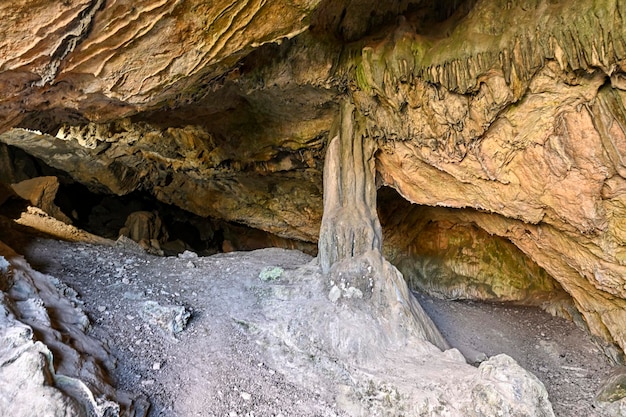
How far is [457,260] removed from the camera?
33.0 feet

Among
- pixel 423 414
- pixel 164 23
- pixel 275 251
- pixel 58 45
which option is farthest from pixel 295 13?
pixel 275 251

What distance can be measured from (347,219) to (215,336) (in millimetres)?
2949

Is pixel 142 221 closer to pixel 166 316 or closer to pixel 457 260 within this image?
pixel 457 260

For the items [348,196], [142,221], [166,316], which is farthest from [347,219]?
[142,221]

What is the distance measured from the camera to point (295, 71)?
23.2 feet

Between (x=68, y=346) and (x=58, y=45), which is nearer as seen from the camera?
(x=68, y=346)

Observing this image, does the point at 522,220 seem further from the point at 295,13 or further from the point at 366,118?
the point at 295,13

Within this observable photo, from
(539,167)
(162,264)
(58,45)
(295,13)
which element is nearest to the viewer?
(58,45)

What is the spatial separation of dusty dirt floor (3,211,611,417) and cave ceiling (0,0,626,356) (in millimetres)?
1151

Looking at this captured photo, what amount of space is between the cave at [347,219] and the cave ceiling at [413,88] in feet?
0.09

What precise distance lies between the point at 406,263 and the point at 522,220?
4.03 metres

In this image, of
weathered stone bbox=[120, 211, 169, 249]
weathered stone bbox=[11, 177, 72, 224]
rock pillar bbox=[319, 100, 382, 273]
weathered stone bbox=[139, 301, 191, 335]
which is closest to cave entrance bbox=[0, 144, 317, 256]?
weathered stone bbox=[120, 211, 169, 249]

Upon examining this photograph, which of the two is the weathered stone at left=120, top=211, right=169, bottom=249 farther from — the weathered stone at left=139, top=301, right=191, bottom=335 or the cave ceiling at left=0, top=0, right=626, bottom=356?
the weathered stone at left=139, top=301, right=191, bottom=335

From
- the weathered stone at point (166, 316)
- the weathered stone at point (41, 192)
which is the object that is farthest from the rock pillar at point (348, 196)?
the weathered stone at point (41, 192)
